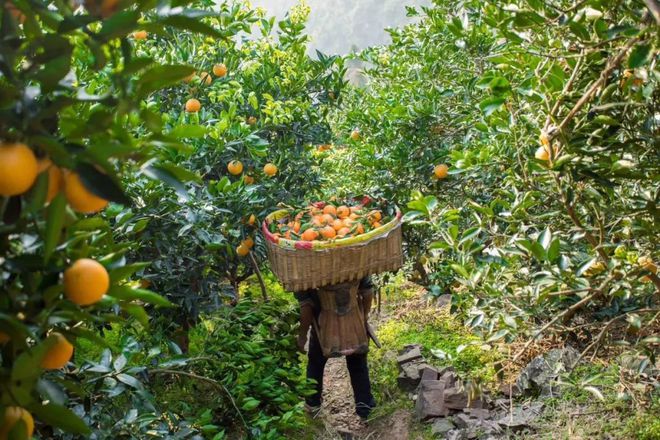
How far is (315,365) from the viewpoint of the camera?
150 inches

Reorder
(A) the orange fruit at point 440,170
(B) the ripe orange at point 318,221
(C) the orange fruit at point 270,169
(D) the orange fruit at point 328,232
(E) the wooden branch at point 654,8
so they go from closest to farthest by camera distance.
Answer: (E) the wooden branch at point 654,8
(D) the orange fruit at point 328,232
(B) the ripe orange at point 318,221
(A) the orange fruit at point 440,170
(C) the orange fruit at point 270,169

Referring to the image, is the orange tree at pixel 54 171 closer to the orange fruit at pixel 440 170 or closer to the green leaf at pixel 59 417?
the green leaf at pixel 59 417

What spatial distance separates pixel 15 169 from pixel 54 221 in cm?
7

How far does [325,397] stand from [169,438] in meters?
2.32

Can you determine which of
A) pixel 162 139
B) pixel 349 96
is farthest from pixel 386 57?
pixel 162 139

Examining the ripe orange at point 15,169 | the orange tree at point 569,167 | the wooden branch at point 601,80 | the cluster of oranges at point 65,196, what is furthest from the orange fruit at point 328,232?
the ripe orange at point 15,169

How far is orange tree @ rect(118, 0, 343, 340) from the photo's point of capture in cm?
281

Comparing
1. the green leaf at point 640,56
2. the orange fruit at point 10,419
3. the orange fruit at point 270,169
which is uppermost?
the orange fruit at point 270,169

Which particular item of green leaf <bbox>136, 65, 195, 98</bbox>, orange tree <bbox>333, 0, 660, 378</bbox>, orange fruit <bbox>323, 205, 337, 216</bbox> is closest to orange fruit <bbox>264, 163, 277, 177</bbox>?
orange fruit <bbox>323, 205, 337, 216</bbox>

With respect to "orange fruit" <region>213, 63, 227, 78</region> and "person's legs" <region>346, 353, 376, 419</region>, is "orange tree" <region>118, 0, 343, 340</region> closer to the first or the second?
"orange fruit" <region>213, 63, 227, 78</region>

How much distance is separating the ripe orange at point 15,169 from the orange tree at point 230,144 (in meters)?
1.72

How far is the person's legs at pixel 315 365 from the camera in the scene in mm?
3762

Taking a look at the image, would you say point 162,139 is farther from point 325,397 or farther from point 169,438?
point 325,397

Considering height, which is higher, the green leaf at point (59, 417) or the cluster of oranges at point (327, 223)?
the cluster of oranges at point (327, 223)
